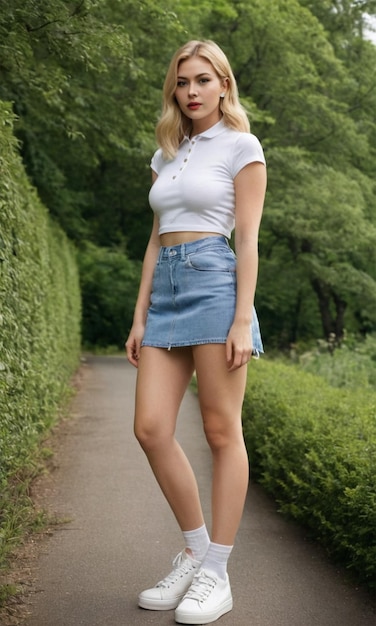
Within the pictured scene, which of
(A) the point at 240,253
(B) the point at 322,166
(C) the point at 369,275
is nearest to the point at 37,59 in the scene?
(A) the point at 240,253

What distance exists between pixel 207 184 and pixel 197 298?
0.48m

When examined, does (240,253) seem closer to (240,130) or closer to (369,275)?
(240,130)

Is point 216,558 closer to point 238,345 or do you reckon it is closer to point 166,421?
point 166,421

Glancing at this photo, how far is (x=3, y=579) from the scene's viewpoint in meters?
4.06

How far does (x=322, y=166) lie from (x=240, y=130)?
1683 centimetres

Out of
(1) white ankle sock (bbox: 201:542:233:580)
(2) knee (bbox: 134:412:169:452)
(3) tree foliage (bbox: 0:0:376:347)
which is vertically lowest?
(1) white ankle sock (bbox: 201:542:233:580)

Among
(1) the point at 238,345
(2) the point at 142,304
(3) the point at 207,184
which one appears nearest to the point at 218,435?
(1) the point at 238,345

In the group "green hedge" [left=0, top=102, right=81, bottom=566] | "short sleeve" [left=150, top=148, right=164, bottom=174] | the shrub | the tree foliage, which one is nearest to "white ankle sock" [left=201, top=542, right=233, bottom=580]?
"green hedge" [left=0, top=102, right=81, bottom=566]

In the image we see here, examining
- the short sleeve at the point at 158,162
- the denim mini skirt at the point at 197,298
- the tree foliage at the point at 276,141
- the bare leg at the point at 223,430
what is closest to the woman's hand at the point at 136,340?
the denim mini skirt at the point at 197,298

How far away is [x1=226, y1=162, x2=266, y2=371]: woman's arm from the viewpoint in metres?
3.51

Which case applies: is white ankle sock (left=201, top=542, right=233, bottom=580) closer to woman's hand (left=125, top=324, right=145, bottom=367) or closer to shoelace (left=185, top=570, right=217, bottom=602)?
shoelace (left=185, top=570, right=217, bottom=602)

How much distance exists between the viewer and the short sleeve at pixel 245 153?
359cm

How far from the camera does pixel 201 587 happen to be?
352 cm

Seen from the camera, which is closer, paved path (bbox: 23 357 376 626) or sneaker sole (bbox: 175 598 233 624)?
sneaker sole (bbox: 175 598 233 624)
